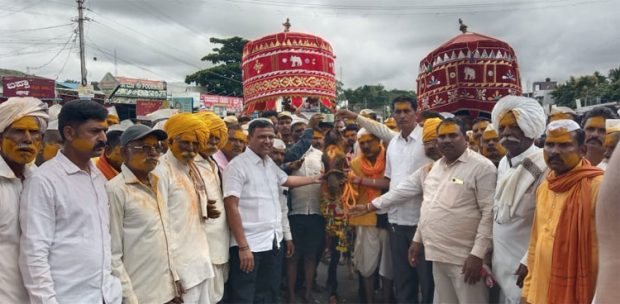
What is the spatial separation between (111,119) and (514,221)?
4.01m

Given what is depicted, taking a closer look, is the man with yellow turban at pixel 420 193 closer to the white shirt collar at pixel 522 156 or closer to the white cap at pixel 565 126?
the white shirt collar at pixel 522 156

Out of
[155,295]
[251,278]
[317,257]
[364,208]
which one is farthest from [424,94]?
[155,295]

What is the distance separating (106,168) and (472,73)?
4.16 metres

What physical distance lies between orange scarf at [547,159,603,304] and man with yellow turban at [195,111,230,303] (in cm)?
243

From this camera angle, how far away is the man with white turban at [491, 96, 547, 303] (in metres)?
3.27

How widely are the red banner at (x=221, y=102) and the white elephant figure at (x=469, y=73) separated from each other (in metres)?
24.6

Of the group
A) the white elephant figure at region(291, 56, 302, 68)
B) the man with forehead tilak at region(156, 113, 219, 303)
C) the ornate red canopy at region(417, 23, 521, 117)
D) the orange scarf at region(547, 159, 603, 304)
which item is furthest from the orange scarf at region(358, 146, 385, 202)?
the orange scarf at region(547, 159, 603, 304)

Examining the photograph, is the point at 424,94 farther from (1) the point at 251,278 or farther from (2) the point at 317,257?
(1) the point at 251,278

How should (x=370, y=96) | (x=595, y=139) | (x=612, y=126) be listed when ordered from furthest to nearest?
(x=370, y=96) < (x=595, y=139) < (x=612, y=126)

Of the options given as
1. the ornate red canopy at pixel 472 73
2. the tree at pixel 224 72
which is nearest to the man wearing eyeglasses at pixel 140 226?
the ornate red canopy at pixel 472 73

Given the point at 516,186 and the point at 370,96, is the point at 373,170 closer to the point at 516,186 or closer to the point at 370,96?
the point at 516,186

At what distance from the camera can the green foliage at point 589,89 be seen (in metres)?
32.2

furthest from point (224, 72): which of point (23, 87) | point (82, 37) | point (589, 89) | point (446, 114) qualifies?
point (446, 114)

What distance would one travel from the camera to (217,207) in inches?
152
